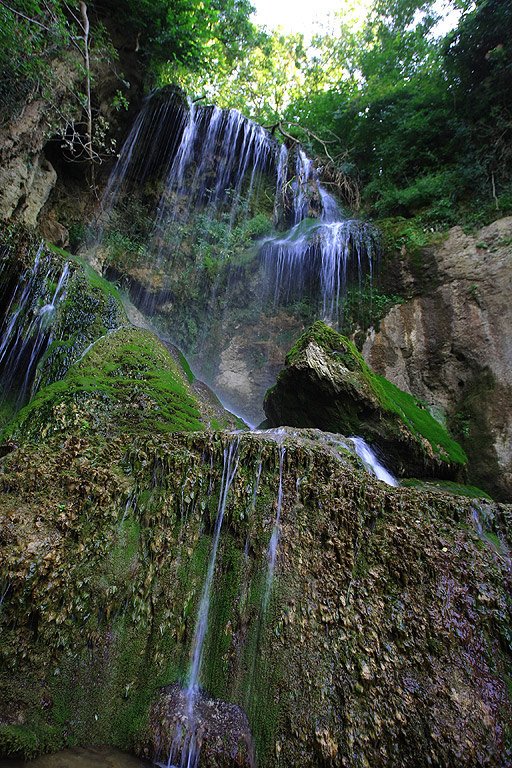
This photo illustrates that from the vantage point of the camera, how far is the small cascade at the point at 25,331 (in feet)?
19.6

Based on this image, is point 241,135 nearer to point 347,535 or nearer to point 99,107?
point 99,107

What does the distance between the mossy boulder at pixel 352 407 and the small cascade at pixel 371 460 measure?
0.18m

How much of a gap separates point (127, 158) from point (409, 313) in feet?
30.3

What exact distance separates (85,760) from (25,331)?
5510 millimetres

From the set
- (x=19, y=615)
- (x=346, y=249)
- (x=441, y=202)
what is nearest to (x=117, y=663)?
(x=19, y=615)

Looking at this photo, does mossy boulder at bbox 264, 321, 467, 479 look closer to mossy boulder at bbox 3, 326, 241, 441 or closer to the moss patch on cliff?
the moss patch on cliff

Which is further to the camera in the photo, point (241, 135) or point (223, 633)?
point (241, 135)

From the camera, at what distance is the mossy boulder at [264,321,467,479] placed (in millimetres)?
5527

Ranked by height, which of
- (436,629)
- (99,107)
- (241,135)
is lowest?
(436,629)

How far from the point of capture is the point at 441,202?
9094mm

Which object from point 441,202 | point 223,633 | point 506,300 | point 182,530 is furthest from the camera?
point 441,202

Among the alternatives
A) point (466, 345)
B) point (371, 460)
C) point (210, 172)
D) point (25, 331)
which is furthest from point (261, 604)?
point (210, 172)

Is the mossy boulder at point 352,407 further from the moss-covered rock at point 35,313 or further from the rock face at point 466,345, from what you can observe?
→ the moss-covered rock at point 35,313

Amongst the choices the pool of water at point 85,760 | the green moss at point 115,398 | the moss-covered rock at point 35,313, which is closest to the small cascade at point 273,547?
the pool of water at point 85,760
